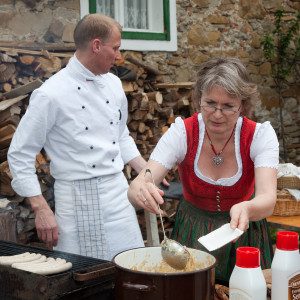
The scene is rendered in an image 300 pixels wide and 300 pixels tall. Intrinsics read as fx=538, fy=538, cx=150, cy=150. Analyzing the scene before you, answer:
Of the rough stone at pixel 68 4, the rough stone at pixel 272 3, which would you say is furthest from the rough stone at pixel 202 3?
the rough stone at pixel 68 4

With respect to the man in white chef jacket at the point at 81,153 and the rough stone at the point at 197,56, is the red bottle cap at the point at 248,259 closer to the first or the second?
the man in white chef jacket at the point at 81,153

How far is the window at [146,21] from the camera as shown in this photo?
634 cm

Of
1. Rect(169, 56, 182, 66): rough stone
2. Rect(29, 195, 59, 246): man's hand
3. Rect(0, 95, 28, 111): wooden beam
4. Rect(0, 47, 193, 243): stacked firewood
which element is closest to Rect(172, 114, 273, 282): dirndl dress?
Rect(29, 195, 59, 246): man's hand

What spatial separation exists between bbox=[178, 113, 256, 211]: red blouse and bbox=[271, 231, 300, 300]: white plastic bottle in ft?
3.54

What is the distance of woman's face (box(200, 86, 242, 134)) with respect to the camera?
2.50 m

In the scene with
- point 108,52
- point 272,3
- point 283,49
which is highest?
point 272,3

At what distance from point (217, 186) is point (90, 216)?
904 mm

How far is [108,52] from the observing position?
3.39m

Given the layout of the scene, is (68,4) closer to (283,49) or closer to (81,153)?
(81,153)

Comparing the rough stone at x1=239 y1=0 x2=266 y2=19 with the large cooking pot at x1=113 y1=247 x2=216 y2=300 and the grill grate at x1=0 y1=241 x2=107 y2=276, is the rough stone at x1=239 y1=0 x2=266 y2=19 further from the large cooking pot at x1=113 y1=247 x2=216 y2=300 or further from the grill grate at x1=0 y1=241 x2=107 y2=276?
the large cooking pot at x1=113 y1=247 x2=216 y2=300

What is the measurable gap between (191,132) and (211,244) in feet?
3.73

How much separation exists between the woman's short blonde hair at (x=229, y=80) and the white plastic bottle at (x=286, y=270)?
3.25ft

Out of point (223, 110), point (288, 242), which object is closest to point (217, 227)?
point (223, 110)

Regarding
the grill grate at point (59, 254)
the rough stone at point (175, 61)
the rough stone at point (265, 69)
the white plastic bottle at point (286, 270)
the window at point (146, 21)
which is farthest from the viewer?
the rough stone at point (265, 69)
